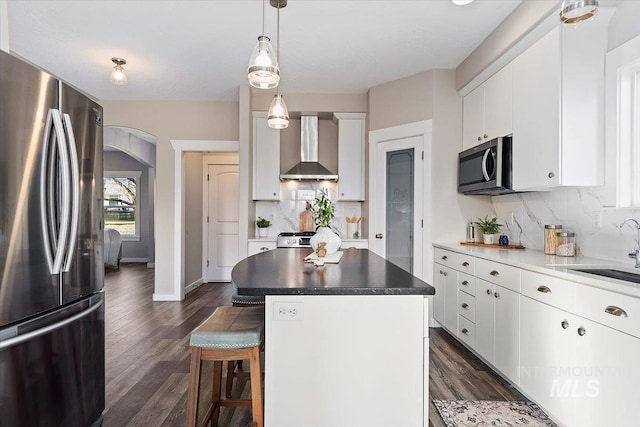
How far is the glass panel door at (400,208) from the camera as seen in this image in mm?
4004

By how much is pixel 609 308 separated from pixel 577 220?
3.83 feet

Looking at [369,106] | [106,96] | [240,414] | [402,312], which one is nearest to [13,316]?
[240,414]

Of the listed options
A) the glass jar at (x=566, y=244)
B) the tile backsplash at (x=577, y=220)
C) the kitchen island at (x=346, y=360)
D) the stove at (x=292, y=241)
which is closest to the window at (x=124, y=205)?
the stove at (x=292, y=241)

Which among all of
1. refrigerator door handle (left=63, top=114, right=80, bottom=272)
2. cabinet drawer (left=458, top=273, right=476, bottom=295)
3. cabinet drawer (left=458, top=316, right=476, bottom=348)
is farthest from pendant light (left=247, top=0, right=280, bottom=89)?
cabinet drawer (left=458, top=316, right=476, bottom=348)

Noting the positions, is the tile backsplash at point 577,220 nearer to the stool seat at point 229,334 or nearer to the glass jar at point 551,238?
the glass jar at point 551,238

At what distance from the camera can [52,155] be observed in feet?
5.09

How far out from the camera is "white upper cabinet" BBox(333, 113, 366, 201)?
4703 millimetres

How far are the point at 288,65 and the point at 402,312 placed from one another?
3066 millimetres

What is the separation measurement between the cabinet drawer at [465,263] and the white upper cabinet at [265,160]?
243 centimetres

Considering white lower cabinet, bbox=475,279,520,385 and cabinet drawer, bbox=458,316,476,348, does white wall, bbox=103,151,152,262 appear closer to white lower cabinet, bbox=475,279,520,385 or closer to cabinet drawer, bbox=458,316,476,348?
cabinet drawer, bbox=458,316,476,348

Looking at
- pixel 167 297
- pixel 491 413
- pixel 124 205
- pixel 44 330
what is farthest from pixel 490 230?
pixel 124 205

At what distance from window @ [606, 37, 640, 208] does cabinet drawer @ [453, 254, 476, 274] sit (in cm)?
103

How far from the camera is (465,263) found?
3.03m

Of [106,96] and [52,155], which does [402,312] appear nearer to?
[52,155]
